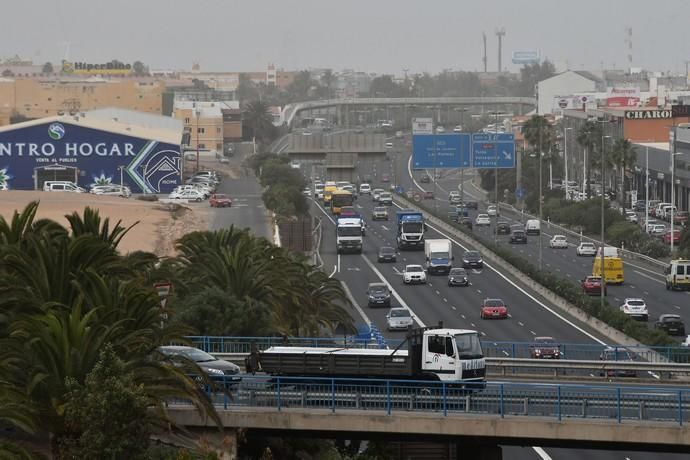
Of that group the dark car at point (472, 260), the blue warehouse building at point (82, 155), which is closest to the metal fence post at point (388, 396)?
the dark car at point (472, 260)

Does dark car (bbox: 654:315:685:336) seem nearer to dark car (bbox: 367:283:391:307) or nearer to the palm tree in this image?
dark car (bbox: 367:283:391:307)

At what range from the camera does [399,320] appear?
246 feet

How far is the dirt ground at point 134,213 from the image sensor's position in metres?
116

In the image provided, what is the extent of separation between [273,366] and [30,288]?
5891 mm

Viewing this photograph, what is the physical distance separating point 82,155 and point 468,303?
87.8 m

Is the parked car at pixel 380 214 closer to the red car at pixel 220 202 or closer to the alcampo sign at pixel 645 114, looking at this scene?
the red car at pixel 220 202

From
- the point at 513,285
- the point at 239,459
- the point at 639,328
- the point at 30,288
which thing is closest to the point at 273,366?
the point at 239,459

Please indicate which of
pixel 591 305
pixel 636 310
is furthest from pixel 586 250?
pixel 591 305

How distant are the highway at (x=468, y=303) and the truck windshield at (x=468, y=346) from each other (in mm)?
9206

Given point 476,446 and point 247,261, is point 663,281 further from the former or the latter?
point 476,446

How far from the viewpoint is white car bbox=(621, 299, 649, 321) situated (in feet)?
254

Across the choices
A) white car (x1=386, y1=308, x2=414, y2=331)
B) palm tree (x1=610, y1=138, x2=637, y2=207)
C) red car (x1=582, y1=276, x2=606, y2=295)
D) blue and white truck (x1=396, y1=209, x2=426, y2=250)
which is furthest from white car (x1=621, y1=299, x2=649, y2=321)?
palm tree (x1=610, y1=138, x2=637, y2=207)

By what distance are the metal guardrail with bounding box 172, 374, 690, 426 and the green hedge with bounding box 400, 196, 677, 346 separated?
26.0 m

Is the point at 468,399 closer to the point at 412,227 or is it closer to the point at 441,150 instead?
the point at 412,227
